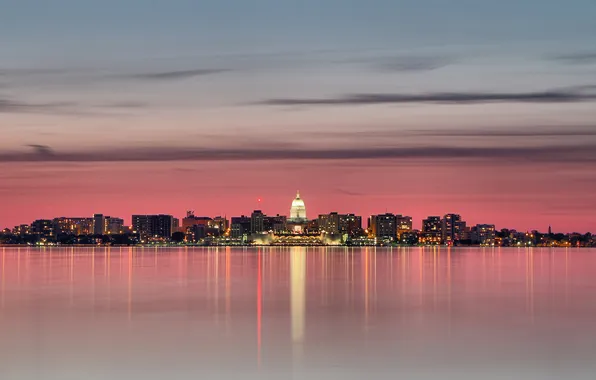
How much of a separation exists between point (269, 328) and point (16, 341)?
9590mm

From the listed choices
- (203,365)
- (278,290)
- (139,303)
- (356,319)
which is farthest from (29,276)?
(203,365)

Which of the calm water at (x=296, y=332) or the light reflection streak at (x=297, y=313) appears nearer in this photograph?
the calm water at (x=296, y=332)

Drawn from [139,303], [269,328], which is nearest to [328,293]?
[139,303]

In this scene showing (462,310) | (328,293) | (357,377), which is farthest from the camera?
(328,293)

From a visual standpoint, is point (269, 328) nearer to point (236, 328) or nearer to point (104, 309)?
point (236, 328)

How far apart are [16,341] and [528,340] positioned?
57.4 feet

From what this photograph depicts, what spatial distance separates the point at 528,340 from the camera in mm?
32188

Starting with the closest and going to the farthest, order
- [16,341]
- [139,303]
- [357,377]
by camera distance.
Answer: [357,377]
[16,341]
[139,303]

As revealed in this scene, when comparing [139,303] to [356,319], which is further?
[139,303]

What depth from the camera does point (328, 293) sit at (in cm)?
5516

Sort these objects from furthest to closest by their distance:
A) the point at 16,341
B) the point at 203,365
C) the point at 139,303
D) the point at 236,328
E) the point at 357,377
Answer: the point at 139,303 < the point at 236,328 < the point at 16,341 < the point at 203,365 < the point at 357,377

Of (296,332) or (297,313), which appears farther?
(297,313)

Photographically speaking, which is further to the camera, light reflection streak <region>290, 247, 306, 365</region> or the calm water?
light reflection streak <region>290, 247, 306, 365</region>

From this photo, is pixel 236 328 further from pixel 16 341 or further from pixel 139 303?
pixel 139 303
